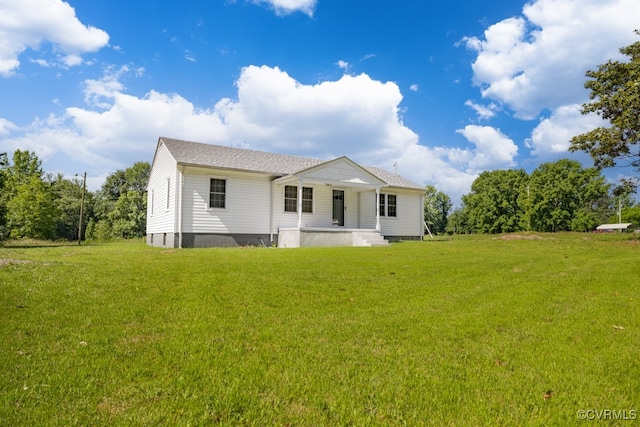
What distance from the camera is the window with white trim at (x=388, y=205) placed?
943 inches

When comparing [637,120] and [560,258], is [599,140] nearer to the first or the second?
[637,120]

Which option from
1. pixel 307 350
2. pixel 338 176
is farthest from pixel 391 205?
pixel 307 350

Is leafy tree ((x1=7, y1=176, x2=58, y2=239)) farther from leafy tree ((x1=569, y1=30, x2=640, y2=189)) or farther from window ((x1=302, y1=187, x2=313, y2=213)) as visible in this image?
leafy tree ((x1=569, y1=30, x2=640, y2=189))

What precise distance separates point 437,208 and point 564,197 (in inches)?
653

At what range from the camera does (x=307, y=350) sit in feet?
13.6

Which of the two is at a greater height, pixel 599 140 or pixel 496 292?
pixel 599 140

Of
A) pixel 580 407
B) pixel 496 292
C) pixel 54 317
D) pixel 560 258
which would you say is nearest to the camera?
pixel 580 407

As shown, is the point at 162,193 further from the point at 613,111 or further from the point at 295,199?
the point at 613,111

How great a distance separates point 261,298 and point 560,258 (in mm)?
10066

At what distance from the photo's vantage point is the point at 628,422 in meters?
2.88

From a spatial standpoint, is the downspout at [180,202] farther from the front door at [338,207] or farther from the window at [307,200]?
the front door at [338,207]

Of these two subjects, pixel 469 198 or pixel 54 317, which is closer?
pixel 54 317

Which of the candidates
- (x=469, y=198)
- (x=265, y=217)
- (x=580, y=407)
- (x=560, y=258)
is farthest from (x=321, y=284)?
(x=469, y=198)

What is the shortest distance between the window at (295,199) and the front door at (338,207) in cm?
161
